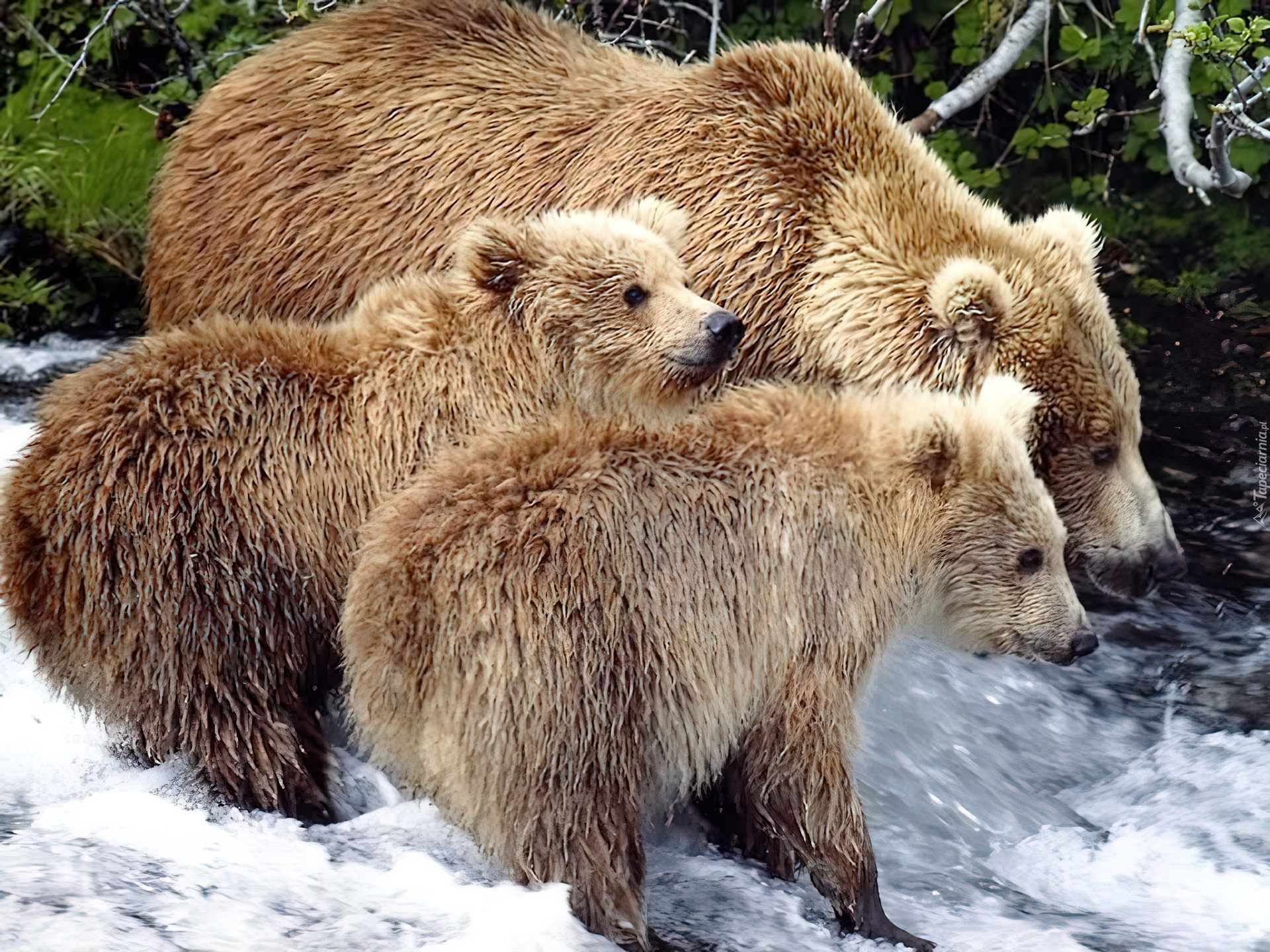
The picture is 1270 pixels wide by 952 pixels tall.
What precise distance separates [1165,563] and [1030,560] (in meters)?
1.15

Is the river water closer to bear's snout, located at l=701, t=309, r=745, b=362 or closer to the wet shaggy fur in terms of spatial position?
the wet shaggy fur

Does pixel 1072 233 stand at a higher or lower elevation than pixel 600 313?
higher

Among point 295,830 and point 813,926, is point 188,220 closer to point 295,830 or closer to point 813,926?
point 295,830

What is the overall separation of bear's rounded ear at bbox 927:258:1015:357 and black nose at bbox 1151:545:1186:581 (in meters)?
1.01

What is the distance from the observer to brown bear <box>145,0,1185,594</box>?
5.18m

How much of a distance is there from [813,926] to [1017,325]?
7.03ft

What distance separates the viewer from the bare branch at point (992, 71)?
6836 mm

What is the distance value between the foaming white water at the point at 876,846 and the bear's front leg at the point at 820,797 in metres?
0.16

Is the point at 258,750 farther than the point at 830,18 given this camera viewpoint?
No

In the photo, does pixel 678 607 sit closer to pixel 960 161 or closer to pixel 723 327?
pixel 723 327

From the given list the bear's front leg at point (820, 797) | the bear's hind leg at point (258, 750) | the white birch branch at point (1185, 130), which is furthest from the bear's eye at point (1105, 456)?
the bear's hind leg at point (258, 750)

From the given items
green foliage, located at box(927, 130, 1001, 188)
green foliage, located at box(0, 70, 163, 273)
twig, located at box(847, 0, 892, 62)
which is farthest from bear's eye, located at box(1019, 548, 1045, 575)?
green foliage, located at box(0, 70, 163, 273)

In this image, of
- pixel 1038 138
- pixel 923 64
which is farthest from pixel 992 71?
pixel 923 64

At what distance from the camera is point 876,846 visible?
5062 mm
